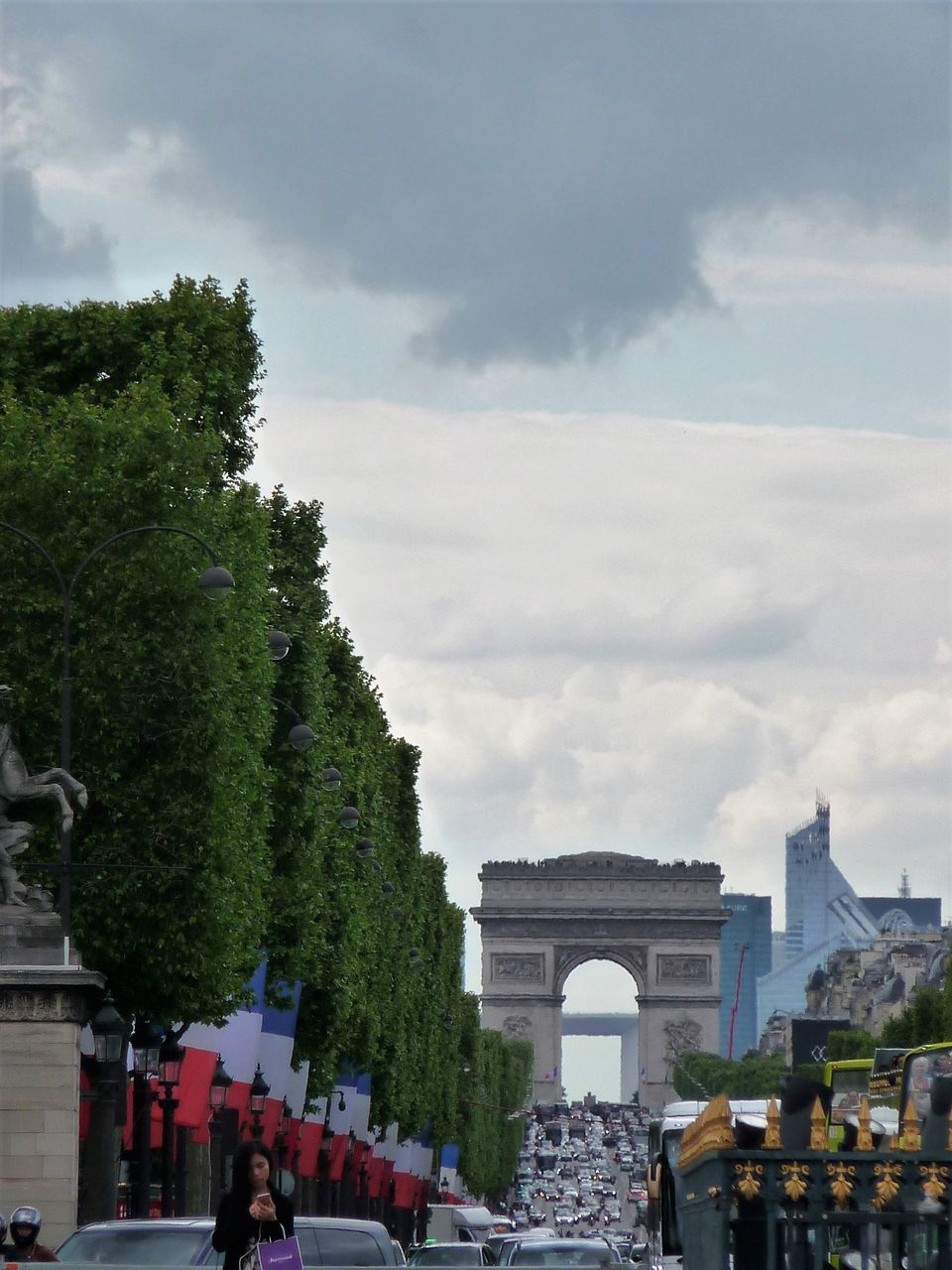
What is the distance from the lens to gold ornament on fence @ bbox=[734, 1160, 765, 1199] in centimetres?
1045

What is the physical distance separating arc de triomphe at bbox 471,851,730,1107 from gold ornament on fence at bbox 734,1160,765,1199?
176 meters

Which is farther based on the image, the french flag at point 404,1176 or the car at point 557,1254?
the french flag at point 404,1176

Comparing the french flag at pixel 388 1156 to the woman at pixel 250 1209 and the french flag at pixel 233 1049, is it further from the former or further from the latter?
the woman at pixel 250 1209

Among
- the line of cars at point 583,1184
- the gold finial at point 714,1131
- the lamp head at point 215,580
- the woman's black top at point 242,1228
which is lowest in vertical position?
the line of cars at point 583,1184

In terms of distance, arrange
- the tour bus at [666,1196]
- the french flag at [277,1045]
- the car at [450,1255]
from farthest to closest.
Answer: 1. the french flag at [277,1045]
2. the car at [450,1255]
3. the tour bus at [666,1196]

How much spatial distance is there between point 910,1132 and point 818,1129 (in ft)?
1.18

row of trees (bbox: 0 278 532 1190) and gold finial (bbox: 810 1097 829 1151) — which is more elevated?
row of trees (bbox: 0 278 532 1190)

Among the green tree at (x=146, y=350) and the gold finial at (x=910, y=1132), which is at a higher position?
the green tree at (x=146, y=350)

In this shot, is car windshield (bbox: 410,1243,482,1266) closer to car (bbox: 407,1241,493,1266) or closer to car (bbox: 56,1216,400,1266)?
car (bbox: 407,1241,493,1266)

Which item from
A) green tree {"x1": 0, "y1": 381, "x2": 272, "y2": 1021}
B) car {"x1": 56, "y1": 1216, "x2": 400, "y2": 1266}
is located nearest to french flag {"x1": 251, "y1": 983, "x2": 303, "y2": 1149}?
green tree {"x1": 0, "y1": 381, "x2": 272, "y2": 1021}

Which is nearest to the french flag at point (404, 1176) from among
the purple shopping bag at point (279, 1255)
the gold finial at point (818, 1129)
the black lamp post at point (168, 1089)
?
the black lamp post at point (168, 1089)

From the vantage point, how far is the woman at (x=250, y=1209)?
15.4 metres

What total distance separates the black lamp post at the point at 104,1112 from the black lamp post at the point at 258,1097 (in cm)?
736

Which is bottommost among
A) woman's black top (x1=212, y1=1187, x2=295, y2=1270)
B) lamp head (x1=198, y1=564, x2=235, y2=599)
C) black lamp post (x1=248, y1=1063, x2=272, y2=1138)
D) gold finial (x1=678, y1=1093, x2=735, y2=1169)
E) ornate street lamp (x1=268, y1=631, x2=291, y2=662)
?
woman's black top (x1=212, y1=1187, x2=295, y2=1270)
